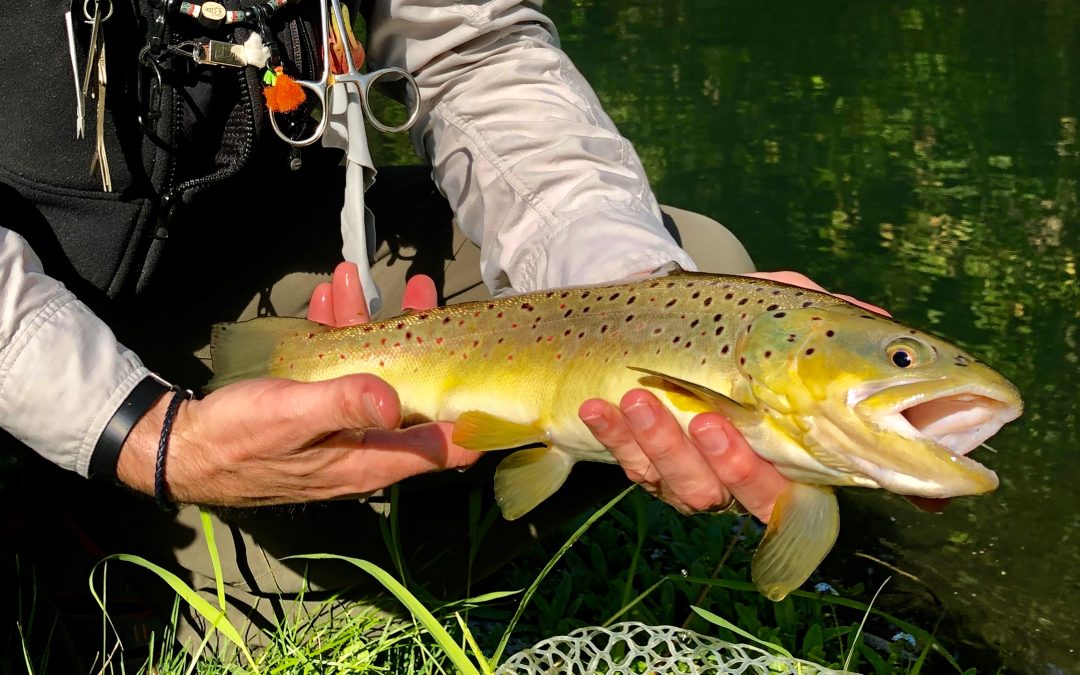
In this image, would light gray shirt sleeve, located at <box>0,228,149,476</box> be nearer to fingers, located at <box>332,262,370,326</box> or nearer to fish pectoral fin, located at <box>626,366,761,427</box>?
fingers, located at <box>332,262,370,326</box>

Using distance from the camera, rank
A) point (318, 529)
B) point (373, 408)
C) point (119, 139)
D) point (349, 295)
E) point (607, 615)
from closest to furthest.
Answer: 1. point (373, 408)
2. point (119, 139)
3. point (349, 295)
4. point (318, 529)
5. point (607, 615)

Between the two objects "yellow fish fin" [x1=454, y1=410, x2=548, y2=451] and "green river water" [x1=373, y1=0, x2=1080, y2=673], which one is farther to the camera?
"green river water" [x1=373, y1=0, x2=1080, y2=673]

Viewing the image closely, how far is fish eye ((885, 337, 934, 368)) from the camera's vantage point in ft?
5.09

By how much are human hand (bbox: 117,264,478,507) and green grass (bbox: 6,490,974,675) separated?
0.59 feet

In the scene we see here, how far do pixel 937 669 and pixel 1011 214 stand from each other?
387cm

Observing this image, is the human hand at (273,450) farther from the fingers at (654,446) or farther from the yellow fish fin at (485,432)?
the fingers at (654,446)

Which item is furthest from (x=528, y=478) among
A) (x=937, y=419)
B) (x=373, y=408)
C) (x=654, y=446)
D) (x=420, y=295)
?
(x=937, y=419)

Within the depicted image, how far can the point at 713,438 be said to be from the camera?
63.6 inches

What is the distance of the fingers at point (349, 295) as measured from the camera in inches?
81.7

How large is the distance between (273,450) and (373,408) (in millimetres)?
238

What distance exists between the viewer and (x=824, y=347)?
63.6 inches

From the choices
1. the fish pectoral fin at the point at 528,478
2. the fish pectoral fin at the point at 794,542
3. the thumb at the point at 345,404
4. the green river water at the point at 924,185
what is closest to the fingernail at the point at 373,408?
the thumb at the point at 345,404

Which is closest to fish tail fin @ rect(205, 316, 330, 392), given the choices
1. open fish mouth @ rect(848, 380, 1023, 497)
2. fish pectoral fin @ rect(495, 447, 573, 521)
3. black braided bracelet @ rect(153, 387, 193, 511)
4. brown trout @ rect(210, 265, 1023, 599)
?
brown trout @ rect(210, 265, 1023, 599)

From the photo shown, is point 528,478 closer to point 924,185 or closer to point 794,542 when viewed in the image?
point 794,542
